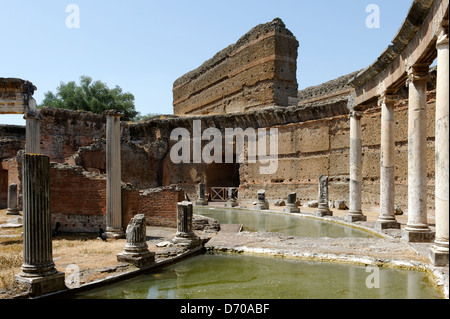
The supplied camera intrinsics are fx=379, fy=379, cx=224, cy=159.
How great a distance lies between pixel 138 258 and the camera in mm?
6910

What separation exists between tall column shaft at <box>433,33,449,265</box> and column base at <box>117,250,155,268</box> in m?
5.08

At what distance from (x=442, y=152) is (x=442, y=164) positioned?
0.21 m

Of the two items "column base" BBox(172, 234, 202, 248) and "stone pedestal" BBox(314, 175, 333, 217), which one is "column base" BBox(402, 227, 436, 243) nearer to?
"column base" BBox(172, 234, 202, 248)

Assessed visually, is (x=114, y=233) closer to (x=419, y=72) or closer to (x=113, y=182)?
(x=113, y=182)

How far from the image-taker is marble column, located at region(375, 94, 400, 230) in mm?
11055

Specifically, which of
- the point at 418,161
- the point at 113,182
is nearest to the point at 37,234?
the point at 113,182

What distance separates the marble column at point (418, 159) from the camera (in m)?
8.60

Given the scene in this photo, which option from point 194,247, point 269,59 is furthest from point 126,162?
point 194,247

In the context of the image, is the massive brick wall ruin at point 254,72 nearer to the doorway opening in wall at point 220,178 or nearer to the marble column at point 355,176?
the doorway opening in wall at point 220,178

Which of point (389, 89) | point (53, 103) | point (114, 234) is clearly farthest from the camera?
point (53, 103)

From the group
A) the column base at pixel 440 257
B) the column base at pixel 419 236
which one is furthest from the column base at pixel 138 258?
the column base at pixel 419 236

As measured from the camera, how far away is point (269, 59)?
2736 centimetres
